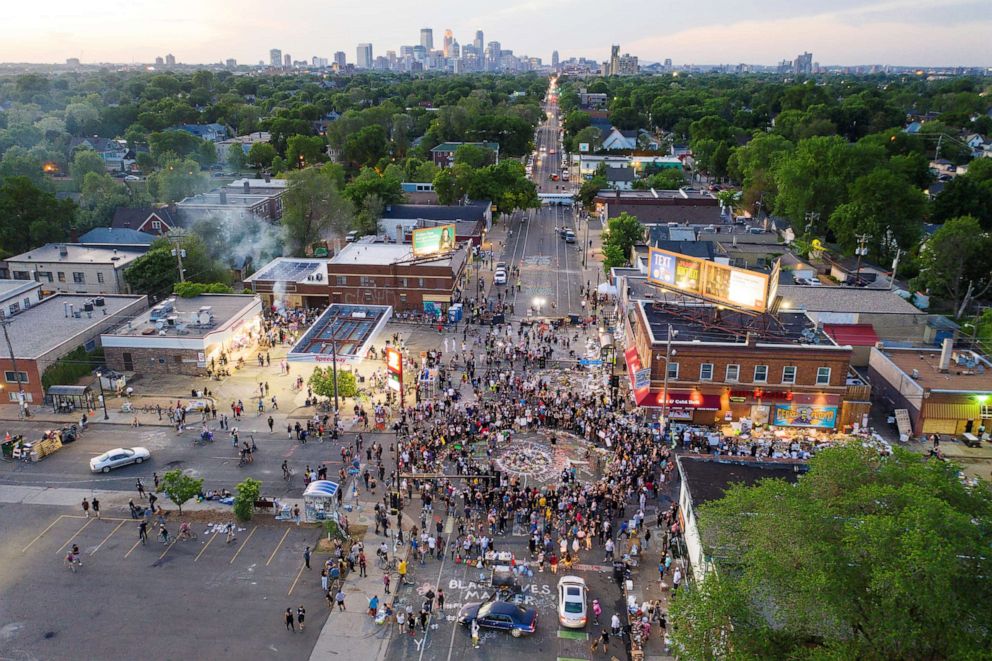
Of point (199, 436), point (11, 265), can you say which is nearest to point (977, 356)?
point (199, 436)

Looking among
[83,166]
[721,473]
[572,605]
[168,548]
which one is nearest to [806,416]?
[721,473]

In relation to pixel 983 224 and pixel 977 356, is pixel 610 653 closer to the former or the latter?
pixel 977 356

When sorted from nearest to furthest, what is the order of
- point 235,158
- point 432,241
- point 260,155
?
point 432,241 → point 235,158 → point 260,155

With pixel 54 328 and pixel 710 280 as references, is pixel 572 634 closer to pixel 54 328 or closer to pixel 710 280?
pixel 710 280

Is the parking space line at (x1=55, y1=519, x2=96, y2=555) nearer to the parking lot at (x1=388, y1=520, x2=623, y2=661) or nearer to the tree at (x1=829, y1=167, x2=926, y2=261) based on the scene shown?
the parking lot at (x1=388, y1=520, x2=623, y2=661)

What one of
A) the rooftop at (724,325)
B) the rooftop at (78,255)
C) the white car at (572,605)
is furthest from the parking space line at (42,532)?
the rooftop at (78,255)
